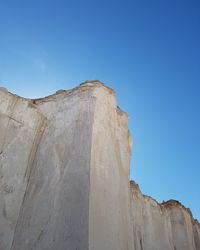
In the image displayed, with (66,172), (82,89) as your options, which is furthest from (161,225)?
(66,172)

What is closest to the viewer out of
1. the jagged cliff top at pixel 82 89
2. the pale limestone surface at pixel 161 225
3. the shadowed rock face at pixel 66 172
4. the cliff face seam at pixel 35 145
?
the shadowed rock face at pixel 66 172

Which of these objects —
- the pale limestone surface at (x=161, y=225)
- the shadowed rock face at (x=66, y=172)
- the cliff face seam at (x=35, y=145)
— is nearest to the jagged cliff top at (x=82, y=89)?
the shadowed rock face at (x=66, y=172)

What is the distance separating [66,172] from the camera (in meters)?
6.13

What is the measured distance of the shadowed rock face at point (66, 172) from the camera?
17.6 feet

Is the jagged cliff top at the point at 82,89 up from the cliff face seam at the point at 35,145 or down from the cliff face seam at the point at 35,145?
up

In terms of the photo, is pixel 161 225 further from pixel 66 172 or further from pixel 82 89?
pixel 66 172

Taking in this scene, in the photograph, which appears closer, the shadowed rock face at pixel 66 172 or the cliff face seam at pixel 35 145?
the shadowed rock face at pixel 66 172

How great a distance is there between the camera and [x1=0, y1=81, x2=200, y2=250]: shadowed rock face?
5363 mm

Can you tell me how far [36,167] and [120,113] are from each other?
117 inches

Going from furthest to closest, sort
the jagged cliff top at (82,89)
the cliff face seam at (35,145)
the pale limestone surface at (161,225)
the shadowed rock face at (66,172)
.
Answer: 1. the pale limestone surface at (161,225)
2. the jagged cliff top at (82,89)
3. the cliff face seam at (35,145)
4. the shadowed rock face at (66,172)

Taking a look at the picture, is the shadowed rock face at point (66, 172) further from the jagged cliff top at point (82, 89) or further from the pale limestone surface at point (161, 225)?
the pale limestone surface at point (161, 225)

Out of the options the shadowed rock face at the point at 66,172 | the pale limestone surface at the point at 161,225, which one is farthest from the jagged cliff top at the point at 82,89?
the pale limestone surface at the point at 161,225

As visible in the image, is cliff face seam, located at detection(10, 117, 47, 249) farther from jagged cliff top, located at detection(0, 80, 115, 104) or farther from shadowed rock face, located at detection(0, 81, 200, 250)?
jagged cliff top, located at detection(0, 80, 115, 104)

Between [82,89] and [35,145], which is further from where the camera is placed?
[82,89]
